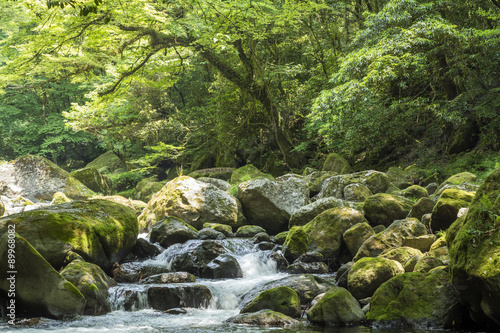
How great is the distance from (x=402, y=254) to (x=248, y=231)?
5141 mm

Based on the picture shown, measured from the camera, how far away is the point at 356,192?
10.5 meters

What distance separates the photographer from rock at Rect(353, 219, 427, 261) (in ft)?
20.7

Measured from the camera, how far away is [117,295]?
5926mm

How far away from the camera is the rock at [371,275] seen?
17.0 feet

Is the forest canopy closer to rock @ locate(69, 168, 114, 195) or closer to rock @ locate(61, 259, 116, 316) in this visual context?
rock @ locate(69, 168, 114, 195)

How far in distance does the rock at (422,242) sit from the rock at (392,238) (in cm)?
21

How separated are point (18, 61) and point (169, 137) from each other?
28.6ft

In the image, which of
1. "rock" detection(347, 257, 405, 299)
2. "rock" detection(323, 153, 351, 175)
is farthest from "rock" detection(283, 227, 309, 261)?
"rock" detection(323, 153, 351, 175)

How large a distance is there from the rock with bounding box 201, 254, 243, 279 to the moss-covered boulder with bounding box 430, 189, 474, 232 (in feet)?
11.9

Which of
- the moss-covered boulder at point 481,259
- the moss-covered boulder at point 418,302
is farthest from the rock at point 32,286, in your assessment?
the moss-covered boulder at point 481,259

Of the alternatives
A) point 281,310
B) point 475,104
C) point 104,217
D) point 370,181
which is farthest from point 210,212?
point 475,104

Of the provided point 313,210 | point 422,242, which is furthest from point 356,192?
point 422,242

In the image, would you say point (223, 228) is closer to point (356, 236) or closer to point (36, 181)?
point (356, 236)

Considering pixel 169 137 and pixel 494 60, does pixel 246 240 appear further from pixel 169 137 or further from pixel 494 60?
pixel 169 137
